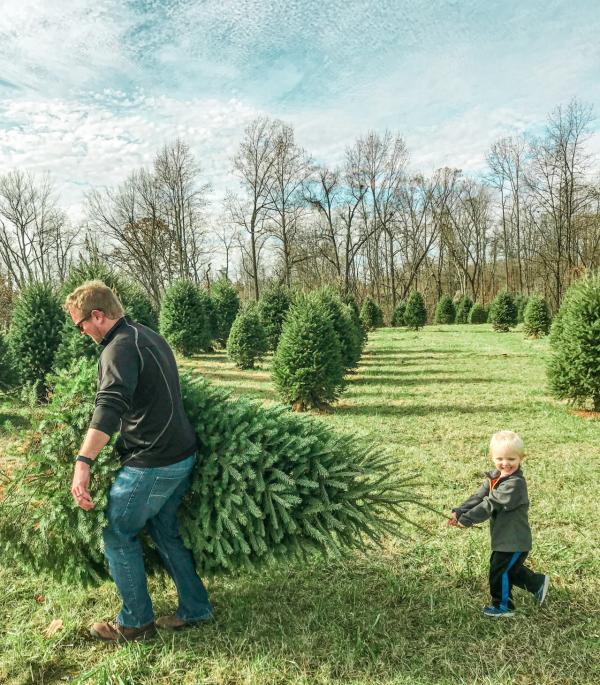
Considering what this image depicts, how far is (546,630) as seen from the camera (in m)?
2.76

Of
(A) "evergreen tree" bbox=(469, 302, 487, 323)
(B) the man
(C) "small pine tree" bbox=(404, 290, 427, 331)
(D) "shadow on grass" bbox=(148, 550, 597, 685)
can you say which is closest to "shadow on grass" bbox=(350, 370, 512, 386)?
(D) "shadow on grass" bbox=(148, 550, 597, 685)

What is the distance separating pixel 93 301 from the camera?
259cm

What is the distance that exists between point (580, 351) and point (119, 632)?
27.3 ft

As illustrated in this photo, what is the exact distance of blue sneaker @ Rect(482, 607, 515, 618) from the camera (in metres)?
2.88

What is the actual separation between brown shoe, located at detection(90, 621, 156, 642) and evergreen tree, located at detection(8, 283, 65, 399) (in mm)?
8447

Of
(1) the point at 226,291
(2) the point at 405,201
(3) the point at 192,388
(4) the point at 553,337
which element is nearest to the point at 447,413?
(4) the point at 553,337

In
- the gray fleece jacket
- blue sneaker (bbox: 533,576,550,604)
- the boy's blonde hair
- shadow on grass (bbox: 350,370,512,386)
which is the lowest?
blue sneaker (bbox: 533,576,550,604)

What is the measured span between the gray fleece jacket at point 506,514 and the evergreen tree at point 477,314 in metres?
35.7

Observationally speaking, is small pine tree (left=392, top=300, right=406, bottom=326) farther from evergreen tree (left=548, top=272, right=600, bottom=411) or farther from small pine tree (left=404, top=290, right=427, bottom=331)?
evergreen tree (left=548, top=272, right=600, bottom=411)

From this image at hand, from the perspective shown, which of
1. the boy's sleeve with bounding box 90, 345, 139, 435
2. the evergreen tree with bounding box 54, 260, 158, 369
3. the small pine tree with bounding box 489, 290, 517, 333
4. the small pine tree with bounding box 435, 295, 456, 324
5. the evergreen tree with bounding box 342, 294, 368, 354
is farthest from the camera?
the small pine tree with bounding box 435, 295, 456, 324

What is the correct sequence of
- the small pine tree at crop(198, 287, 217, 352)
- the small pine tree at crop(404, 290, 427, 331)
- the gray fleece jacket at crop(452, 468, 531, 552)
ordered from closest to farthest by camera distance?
1. the gray fleece jacket at crop(452, 468, 531, 552)
2. the small pine tree at crop(198, 287, 217, 352)
3. the small pine tree at crop(404, 290, 427, 331)

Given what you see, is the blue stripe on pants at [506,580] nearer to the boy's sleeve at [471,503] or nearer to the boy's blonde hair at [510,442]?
the boy's sleeve at [471,503]

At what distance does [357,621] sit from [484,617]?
78 cm

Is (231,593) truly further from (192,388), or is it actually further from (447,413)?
(447,413)
